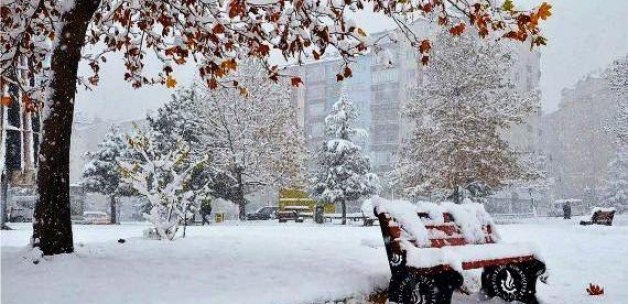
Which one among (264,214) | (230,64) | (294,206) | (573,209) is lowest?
(573,209)

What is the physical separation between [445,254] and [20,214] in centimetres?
4554

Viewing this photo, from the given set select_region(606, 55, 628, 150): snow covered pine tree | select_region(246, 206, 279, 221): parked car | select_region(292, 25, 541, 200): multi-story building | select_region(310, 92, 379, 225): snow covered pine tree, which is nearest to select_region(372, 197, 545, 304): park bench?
select_region(310, 92, 379, 225): snow covered pine tree

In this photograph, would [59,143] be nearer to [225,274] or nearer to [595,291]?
[225,274]

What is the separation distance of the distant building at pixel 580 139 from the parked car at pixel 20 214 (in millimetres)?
58309

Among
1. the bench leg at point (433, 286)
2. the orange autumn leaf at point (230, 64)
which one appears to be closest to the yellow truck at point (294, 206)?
the orange autumn leaf at point (230, 64)

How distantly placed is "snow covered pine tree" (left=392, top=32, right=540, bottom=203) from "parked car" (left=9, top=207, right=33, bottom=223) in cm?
2781

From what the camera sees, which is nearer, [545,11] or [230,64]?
[545,11]

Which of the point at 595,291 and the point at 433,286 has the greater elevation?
the point at 433,286

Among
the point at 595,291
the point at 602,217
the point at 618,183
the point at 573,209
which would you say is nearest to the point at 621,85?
the point at 618,183

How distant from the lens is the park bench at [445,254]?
200 inches

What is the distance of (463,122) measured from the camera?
28.6 metres

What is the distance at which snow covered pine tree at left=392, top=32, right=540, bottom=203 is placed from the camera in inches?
1110

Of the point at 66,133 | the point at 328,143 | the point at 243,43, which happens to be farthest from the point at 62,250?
the point at 328,143

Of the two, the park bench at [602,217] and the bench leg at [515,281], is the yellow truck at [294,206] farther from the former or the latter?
the bench leg at [515,281]
